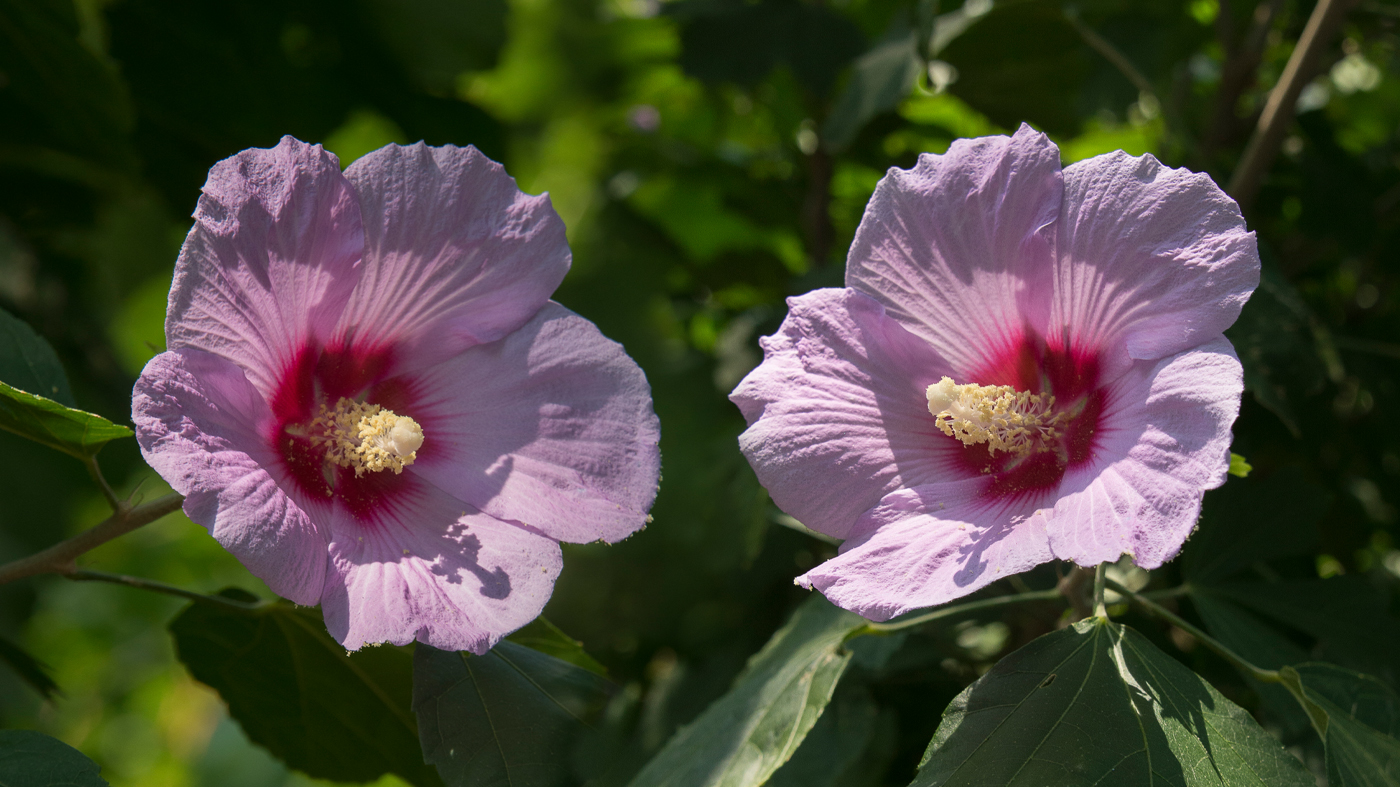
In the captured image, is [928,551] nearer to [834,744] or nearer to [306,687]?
[834,744]

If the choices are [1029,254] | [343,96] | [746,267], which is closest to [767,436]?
[1029,254]

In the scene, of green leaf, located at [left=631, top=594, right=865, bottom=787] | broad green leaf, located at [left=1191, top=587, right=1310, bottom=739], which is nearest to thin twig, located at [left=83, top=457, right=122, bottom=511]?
green leaf, located at [left=631, top=594, right=865, bottom=787]

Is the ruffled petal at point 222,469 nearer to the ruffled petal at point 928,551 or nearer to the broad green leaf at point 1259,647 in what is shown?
the ruffled petal at point 928,551

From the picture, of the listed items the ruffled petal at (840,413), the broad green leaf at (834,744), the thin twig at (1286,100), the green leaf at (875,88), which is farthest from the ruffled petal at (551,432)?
the thin twig at (1286,100)

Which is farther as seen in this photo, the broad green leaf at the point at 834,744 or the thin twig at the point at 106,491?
the broad green leaf at the point at 834,744

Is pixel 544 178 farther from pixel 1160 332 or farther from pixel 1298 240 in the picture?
pixel 1160 332

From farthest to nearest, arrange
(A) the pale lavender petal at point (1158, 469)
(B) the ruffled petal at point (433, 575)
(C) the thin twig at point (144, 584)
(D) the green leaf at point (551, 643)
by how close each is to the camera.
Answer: (D) the green leaf at point (551, 643)
(C) the thin twig at point (144, 584)
(B) the ruffled petal at point (433, 575)
(A) the pale lavender petal at point (1158, 469)
